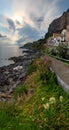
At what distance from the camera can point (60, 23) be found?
555ft

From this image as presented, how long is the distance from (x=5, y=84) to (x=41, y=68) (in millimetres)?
14129

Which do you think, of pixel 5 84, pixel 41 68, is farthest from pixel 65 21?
pixel 41 68

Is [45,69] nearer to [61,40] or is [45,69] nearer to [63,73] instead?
[63,73]

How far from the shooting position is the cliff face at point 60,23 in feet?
514

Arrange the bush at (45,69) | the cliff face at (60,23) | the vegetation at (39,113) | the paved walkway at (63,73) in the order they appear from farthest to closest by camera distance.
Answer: the cliff face at (60,23)
the bush at (45,69)
the paved walkway at (63,73)
the vegetation at (39,113)

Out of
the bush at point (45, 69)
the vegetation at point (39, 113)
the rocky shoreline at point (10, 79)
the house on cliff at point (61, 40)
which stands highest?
the house on cliff at point (61, 40)

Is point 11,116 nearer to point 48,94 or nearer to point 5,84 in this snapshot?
point 48,94

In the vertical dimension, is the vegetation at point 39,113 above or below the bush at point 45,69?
below

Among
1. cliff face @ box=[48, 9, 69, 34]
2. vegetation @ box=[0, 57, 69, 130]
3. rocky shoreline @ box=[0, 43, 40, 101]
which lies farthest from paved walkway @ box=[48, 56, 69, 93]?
cliff face @ box=[48, 9, 69, 34]

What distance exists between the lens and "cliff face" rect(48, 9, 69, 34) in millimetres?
156750

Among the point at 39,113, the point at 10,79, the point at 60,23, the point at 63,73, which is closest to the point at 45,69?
the point at 63,73

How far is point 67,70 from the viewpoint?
12.9 meters

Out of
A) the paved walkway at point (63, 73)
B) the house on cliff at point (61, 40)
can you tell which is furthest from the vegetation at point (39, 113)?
the house on cliff at point (61, 40)

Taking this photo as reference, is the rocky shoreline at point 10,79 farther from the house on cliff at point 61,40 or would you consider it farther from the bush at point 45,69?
the house on cliff at point 61,40
